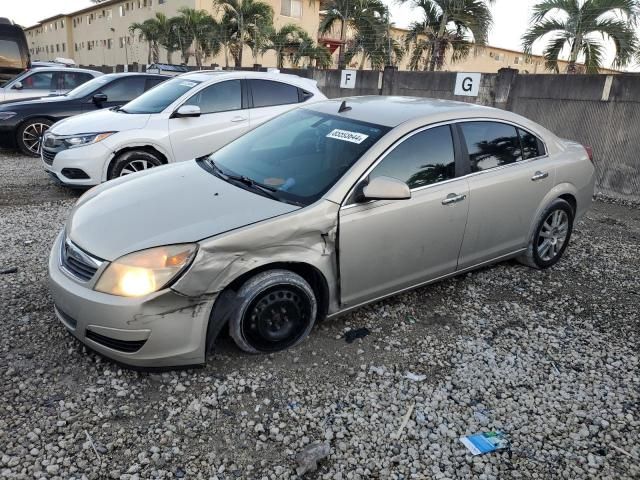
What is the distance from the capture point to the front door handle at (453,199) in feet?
12.2

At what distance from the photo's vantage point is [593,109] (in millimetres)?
8016

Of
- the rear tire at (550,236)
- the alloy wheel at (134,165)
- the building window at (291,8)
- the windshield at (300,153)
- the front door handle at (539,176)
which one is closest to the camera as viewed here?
the windshield at (300,153)

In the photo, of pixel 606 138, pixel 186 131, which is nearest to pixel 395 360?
pixel 186 131

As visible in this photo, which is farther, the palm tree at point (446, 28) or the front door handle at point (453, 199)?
the palm tree at point (446, 28)

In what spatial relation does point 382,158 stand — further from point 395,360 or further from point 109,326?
point 109,326

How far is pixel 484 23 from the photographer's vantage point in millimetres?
14039

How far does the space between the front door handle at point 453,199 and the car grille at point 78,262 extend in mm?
2387

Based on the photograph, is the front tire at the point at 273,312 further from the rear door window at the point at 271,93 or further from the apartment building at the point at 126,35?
the apartment building at the point at 126,35

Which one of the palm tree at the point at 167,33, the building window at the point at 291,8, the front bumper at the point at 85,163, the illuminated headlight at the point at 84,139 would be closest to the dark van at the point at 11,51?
the illuminated headlight at the point at 84,139

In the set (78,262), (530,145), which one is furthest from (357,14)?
(78,262)

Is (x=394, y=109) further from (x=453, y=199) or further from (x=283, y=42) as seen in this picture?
(x=283, y=42)

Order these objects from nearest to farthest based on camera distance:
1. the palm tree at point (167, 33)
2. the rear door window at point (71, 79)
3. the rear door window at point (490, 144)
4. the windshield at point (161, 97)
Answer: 1. the rear door window at point (490, 144)
2. the windshield at point (161, 97)
3. the rear door window at point (71, 79)
4. the palm tree at point (167, 33)

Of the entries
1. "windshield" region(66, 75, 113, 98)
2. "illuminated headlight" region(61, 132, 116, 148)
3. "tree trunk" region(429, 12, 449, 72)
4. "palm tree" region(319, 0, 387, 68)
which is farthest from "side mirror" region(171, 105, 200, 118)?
"palm tree" region(319, 0, 387, 68)

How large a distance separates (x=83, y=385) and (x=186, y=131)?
14.6 ft
